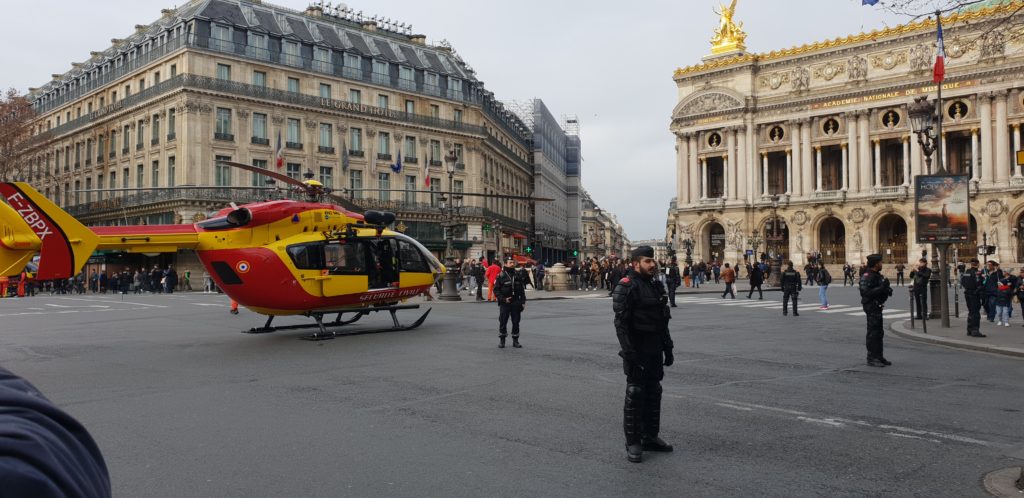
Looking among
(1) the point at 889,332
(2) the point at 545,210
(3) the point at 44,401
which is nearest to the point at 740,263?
(2) the point at 545,210

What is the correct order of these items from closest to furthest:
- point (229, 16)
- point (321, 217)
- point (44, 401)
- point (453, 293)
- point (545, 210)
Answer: point (44, 401), point (321, 217), point (453, 293), point (229, 16), point (545, 210)

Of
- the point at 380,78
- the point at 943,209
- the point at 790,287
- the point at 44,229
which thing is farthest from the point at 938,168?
the point at 380,78

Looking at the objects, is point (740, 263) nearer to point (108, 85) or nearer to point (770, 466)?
point (108, 85)

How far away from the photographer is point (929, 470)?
5.62 meters

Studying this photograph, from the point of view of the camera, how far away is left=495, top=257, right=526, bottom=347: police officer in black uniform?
43.8ft

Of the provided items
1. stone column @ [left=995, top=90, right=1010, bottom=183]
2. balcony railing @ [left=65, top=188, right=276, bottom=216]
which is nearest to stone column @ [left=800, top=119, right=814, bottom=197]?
stone column @ [left=995, top=90, right=1010, bottom=183]

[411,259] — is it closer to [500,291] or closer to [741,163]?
[500,291]

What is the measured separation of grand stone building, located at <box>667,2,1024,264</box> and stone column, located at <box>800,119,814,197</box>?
4.7 inches

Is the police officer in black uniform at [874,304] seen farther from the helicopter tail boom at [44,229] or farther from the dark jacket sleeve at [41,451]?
the helicopter tail boom at [44,229]

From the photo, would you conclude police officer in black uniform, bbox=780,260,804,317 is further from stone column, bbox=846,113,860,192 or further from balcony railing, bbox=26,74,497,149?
stone column, bbox=846,113,860,192

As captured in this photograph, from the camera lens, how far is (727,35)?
7131 cm

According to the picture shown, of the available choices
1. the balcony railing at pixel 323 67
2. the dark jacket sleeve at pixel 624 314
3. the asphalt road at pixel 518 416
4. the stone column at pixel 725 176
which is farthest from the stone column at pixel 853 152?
the dark jacket sleeve at pixel 624 314

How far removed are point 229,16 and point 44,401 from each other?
5308cm

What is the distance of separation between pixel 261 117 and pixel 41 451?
51.1 m
